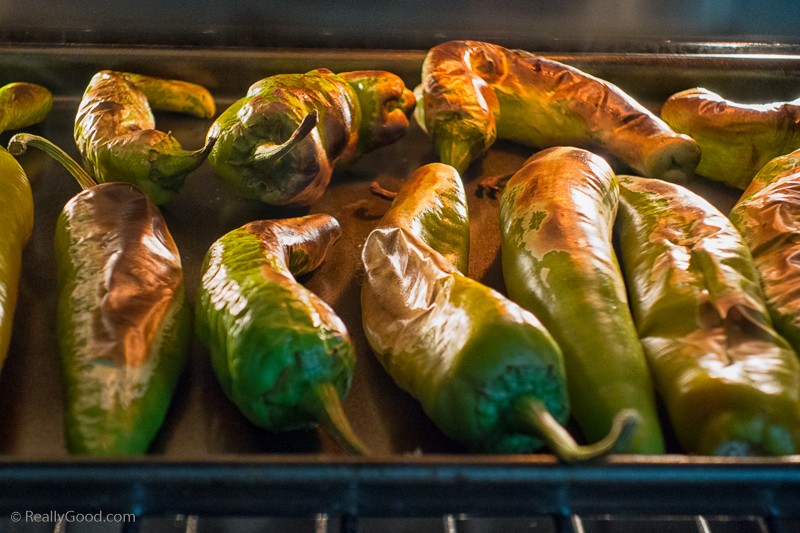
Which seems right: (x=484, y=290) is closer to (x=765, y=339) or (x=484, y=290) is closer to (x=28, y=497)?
(x=765, y=339)

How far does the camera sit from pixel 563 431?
88 cm

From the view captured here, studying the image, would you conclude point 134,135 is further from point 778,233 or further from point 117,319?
point 778,233

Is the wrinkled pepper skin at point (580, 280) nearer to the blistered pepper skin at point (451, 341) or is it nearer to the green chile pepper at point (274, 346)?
the blistered pepper skin at point (451, 341)

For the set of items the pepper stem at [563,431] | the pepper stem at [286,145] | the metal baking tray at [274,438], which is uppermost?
the pepper stem at [286,145]

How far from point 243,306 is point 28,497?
339mm

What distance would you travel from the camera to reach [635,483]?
0.85m

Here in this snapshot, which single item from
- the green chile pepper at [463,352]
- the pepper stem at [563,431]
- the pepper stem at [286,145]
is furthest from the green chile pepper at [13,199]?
the pepper stem at [563,431]

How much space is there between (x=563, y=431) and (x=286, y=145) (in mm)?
700

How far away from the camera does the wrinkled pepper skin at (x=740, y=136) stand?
162cm

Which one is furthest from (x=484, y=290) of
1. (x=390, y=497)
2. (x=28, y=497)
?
(x=28, y=497)

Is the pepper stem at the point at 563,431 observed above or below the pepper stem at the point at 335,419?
above

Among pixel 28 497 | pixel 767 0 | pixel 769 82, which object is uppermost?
pixel 767 0

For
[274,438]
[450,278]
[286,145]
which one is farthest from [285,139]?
[274,438]

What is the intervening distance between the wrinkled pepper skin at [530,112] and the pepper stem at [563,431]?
77cm
